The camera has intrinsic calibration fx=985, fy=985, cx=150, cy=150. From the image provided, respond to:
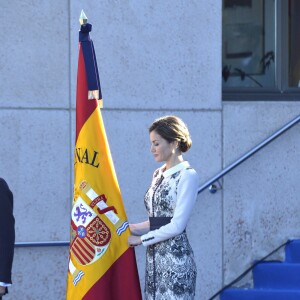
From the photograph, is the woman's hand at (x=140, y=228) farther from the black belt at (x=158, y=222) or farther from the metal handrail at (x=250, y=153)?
the metal handrail at (x=250, y=153)

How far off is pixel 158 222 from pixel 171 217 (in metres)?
0.09

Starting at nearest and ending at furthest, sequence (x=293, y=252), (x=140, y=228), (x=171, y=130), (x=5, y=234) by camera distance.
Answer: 1. (x=5, y=234)
2. (x=171, y=130)
3. (x=140, y=228)
4. (x=293, y=252)

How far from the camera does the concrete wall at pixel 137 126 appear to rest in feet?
25.2

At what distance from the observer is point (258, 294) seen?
7812mm

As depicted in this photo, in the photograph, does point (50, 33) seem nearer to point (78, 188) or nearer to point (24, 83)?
point (24, 83)

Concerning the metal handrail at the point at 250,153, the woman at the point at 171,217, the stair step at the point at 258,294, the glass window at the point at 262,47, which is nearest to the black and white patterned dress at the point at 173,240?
the woman at the point at 171,217

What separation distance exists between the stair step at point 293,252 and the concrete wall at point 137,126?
0.12 m

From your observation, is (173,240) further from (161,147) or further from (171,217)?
(161,147)

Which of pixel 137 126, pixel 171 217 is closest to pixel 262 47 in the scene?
pixel 137 126

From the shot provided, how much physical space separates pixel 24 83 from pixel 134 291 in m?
2.35

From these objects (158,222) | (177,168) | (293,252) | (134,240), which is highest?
(177,168)

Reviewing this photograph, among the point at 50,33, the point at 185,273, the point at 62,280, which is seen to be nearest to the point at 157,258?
the point at 185,273

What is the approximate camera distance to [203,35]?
8141 millimetres

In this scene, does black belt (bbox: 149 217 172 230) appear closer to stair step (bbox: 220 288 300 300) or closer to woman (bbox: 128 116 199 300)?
woman (bbox: 128 116 199 300)
